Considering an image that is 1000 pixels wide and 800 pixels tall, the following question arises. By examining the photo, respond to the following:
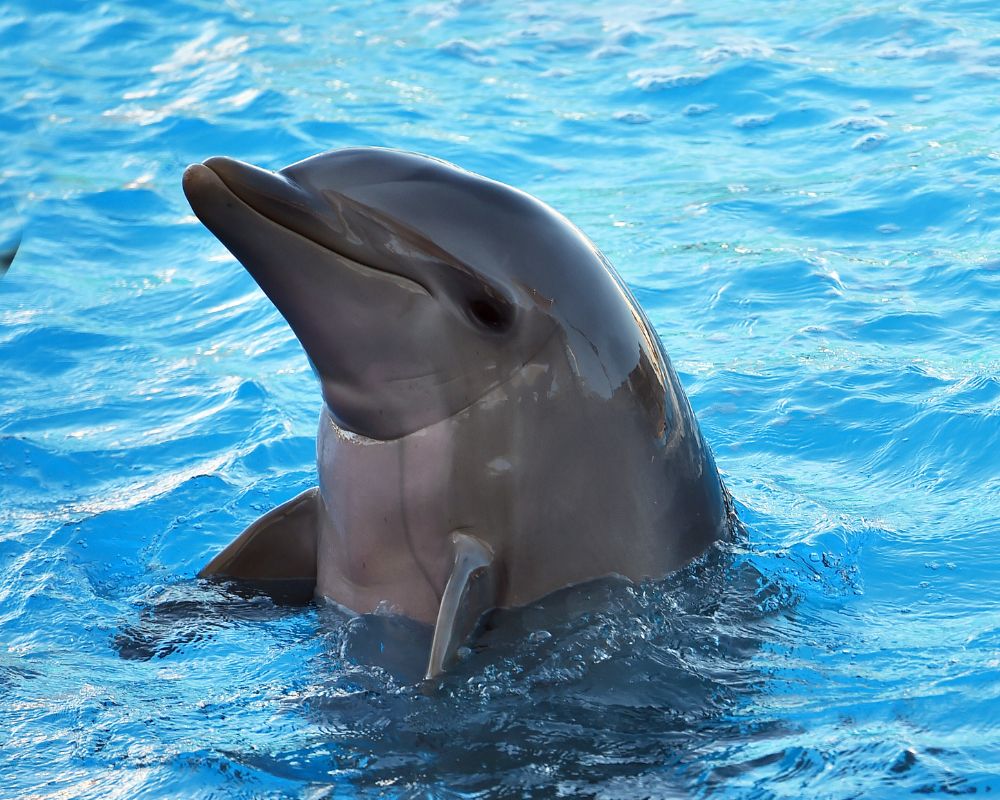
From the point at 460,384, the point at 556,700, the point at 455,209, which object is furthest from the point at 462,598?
the point at 455,209

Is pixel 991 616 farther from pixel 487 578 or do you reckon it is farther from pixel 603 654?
pixel 487 578

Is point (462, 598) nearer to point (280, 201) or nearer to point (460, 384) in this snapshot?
point (460, 384)

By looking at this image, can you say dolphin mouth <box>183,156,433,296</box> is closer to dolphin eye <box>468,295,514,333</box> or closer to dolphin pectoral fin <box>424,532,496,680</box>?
dolphin eye <box>468,295,514,333</box>

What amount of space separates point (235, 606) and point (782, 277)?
205 inches

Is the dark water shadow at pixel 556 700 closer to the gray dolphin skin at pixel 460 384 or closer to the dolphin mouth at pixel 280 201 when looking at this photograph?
the gray dolphin skin at pixel 460 384

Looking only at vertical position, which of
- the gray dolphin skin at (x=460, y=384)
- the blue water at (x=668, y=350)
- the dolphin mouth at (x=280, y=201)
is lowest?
the blue water at (x=668, y=350)

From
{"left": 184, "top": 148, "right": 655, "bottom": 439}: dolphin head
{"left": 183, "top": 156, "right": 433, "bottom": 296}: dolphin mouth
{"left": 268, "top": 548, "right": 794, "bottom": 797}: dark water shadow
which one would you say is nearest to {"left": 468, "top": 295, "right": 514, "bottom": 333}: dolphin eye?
{"left": 184, "top": 148, "right": 655, "bottom": 439}: dolphin head

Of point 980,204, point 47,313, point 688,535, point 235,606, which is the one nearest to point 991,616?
point 688,535

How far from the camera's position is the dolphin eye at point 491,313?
4051mm

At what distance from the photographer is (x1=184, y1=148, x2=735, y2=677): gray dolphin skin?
393 cm

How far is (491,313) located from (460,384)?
0.75 feet

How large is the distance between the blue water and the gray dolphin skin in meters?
0.19

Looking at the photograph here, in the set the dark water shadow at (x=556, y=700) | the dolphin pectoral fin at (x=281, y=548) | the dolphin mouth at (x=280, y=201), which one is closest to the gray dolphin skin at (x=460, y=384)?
the dolphin mouth at (x=280, y=201)

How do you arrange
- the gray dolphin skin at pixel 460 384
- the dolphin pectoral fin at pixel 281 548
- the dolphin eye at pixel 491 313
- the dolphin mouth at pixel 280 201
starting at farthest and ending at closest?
the dolphin pectoral fin at pixel 281 548 → the dolphin eye at pixel 491 313 → the gray dolphin skin at pixel 460 384 → the dolphin mouth at pixel 280 201
